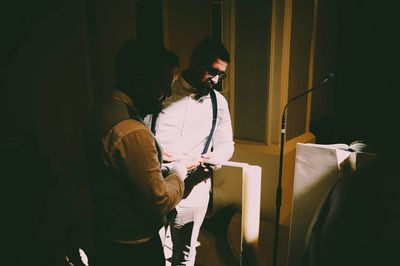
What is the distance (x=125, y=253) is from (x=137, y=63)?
838mm

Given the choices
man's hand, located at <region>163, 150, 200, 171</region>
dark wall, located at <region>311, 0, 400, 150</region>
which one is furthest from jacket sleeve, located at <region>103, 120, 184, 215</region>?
dark wall, located at <region>311, 0, 400, 150</region>

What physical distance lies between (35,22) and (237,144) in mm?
2548

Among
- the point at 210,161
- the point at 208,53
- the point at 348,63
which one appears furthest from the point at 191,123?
the point at 348,63

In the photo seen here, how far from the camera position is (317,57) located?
189 inches

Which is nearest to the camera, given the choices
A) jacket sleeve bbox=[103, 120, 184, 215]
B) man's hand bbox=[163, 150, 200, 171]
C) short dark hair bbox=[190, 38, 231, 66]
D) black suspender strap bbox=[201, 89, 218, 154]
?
jacket sleeve bbox=[103, 120, 184, 215]

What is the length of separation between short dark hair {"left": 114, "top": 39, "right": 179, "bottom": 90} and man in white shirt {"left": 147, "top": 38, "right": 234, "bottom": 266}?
76 centimetres

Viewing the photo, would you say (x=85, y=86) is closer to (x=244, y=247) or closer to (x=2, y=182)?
(x=2, y=182)

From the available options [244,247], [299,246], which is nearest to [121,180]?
[244,247]

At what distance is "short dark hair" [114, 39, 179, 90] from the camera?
114 centimetres

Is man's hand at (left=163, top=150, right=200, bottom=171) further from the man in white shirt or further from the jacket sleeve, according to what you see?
the jacket sleeve

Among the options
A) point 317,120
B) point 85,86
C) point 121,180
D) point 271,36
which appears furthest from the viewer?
point 317,120

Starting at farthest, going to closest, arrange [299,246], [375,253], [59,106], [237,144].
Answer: [237,144] < [59,106] < [299,246] < [375,253]

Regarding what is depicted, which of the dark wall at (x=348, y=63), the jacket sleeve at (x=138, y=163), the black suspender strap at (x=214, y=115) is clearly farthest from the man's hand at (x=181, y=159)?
the dark wall at (x=348, y=63)

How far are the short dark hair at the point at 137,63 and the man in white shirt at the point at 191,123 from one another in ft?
2.49
